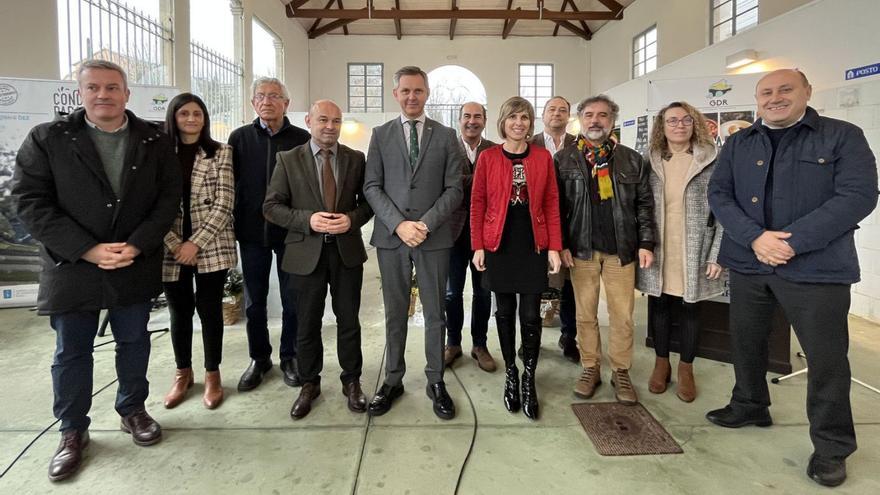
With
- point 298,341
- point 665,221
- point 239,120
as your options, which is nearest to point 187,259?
point 298,341

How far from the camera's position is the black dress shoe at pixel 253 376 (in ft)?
8.84

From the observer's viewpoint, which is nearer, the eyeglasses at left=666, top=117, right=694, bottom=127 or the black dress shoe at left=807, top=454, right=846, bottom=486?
the black dress shoe at left=807, top=454, right=846, bottom=486

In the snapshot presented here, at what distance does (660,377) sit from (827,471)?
894 mm

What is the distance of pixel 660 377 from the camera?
271 centimetres

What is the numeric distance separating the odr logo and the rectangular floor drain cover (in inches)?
202

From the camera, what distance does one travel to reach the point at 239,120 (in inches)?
346

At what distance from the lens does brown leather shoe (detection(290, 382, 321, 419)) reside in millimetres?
2373

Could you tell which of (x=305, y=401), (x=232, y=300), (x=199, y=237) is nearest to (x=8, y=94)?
(x=232, y=300)

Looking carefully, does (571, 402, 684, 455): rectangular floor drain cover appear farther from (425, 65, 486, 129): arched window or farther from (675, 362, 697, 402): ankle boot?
(425, 65, 486, 129): arched window

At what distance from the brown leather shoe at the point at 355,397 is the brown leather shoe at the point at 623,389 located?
1.38 metres

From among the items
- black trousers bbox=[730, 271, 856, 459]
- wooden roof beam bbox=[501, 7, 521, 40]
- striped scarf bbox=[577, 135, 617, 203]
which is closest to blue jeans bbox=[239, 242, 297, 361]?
striped scarf bbox=[577, 135, 617, 203]

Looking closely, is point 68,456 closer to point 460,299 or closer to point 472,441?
point 472,441

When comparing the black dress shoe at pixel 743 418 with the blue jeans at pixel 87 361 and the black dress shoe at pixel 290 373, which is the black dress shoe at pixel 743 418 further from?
the blue jeans at pixel 87 361

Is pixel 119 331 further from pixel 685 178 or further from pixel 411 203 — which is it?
pixel 685 178
